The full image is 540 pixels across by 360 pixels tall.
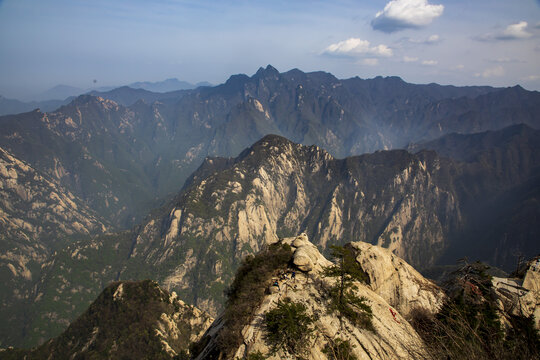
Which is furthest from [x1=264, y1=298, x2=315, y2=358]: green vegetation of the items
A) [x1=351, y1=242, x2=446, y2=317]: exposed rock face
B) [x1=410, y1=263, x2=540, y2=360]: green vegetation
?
[x1=351, y1=242, x2=446, y2=317]: exposed rock face

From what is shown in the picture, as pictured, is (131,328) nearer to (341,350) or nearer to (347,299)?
(347,299)

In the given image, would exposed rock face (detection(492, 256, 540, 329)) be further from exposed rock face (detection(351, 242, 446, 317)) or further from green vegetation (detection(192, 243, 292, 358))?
green vegetation (detection(192, 243, 292, 358))

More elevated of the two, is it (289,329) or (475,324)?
(289,329)

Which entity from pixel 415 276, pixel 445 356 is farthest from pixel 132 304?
pixel 445 356

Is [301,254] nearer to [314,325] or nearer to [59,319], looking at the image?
[314,325]

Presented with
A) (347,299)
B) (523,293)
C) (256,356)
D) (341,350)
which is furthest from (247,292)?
(523,293)

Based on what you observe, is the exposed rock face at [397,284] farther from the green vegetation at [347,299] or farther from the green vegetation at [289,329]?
the green vegetation at [289,329]
